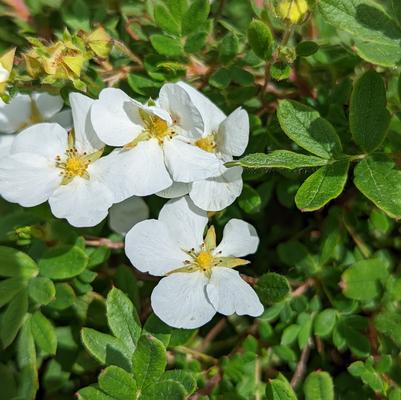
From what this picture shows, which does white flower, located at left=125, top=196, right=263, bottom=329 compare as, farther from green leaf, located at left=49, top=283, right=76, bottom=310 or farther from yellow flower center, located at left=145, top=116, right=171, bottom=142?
green leaf, located at left=49, top=283, right=76, bottom=310

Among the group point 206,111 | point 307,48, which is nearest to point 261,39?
point 307,48

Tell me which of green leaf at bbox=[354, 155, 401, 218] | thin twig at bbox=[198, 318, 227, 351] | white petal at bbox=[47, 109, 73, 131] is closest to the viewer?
green leaf at bbox=[354, 155, 401, 218]

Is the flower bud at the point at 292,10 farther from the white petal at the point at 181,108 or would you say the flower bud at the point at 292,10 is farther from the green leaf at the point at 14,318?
the green leaf at the point at 14,318

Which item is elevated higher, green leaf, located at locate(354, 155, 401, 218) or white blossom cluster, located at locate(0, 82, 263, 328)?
green leaf, located at locate(354, 155, 401, 218)

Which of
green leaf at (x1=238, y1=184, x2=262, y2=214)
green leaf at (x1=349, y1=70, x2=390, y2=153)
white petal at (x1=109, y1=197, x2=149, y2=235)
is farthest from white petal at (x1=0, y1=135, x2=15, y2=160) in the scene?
green leaf at (x1=349, y1=70, x2=390, y2=153)

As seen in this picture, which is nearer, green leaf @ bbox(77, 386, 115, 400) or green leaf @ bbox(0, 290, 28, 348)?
green leaf @ bbox(77, 386, 115, 400)

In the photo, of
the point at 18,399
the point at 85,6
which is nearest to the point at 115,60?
the point at 85,6
